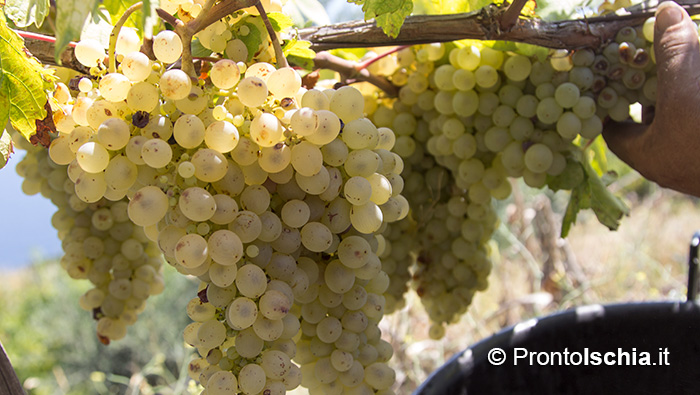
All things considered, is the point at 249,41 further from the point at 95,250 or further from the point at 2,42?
the point at 95,250

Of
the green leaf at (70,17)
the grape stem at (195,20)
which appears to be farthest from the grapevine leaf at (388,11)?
the green leaf at (70,17)

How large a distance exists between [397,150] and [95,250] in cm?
40

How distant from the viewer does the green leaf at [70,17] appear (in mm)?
323

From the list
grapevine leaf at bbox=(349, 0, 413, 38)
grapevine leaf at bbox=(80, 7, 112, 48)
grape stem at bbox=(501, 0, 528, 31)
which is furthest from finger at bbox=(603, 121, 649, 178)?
grapevine leaf at bbox=(80, 7, 112, 48)

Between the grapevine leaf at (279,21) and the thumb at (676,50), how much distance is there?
426 millimetres

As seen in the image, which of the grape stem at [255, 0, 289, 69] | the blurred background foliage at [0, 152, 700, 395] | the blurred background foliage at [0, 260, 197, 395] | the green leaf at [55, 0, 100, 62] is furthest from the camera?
the blurred background foliage at [0, 260, 197, 395]

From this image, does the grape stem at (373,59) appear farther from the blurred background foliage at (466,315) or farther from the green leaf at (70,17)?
the blurred background foliage at (466,315)

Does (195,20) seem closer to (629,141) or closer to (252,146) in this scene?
(252,146)

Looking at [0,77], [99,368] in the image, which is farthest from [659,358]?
[99,368]

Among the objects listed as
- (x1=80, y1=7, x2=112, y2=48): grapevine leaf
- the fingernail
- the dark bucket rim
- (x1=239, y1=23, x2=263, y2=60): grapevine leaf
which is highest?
(x1=239, y1=23, x2=263, y2=60): grapevine leaf

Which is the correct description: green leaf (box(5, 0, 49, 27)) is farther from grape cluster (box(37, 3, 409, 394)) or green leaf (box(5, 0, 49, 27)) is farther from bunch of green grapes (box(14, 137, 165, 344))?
bunch of green grapes (box(14, 137, 165, 344))

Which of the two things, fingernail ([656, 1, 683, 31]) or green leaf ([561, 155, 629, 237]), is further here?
green leaf ([561, 155, 629, 237])

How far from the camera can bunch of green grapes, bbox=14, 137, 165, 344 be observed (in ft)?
2.15

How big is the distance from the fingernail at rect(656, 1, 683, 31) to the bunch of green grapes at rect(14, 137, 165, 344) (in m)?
0.66
